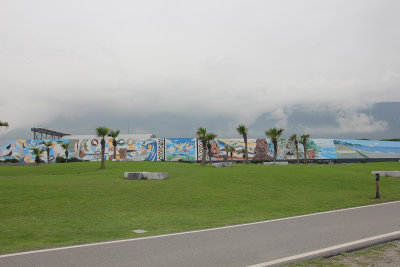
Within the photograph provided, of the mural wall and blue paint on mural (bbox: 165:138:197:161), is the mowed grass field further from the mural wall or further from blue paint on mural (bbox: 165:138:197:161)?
the mural wall

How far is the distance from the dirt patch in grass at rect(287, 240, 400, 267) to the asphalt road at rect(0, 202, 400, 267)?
0.52 m

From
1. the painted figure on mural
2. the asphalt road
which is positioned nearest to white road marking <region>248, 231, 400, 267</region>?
the asphalt road

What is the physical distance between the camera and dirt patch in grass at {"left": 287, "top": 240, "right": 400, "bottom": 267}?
5.67 meters

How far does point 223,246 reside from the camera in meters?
6.87

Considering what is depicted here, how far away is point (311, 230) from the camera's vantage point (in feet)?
27.6

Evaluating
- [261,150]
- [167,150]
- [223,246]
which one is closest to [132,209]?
[223,246]

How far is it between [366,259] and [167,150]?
96.9m

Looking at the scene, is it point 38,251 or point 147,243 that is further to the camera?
point 147,243

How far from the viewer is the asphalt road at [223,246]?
19.2 feet

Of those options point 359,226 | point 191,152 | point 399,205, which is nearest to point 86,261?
point 359,226

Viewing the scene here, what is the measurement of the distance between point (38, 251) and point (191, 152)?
94608 millimetres

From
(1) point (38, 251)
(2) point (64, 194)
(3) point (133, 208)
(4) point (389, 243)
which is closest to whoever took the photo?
(1) point (38, 251)

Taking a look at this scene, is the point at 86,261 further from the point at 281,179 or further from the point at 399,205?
the point at 281,179

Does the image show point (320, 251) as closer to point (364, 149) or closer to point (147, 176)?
point (147, 176)
